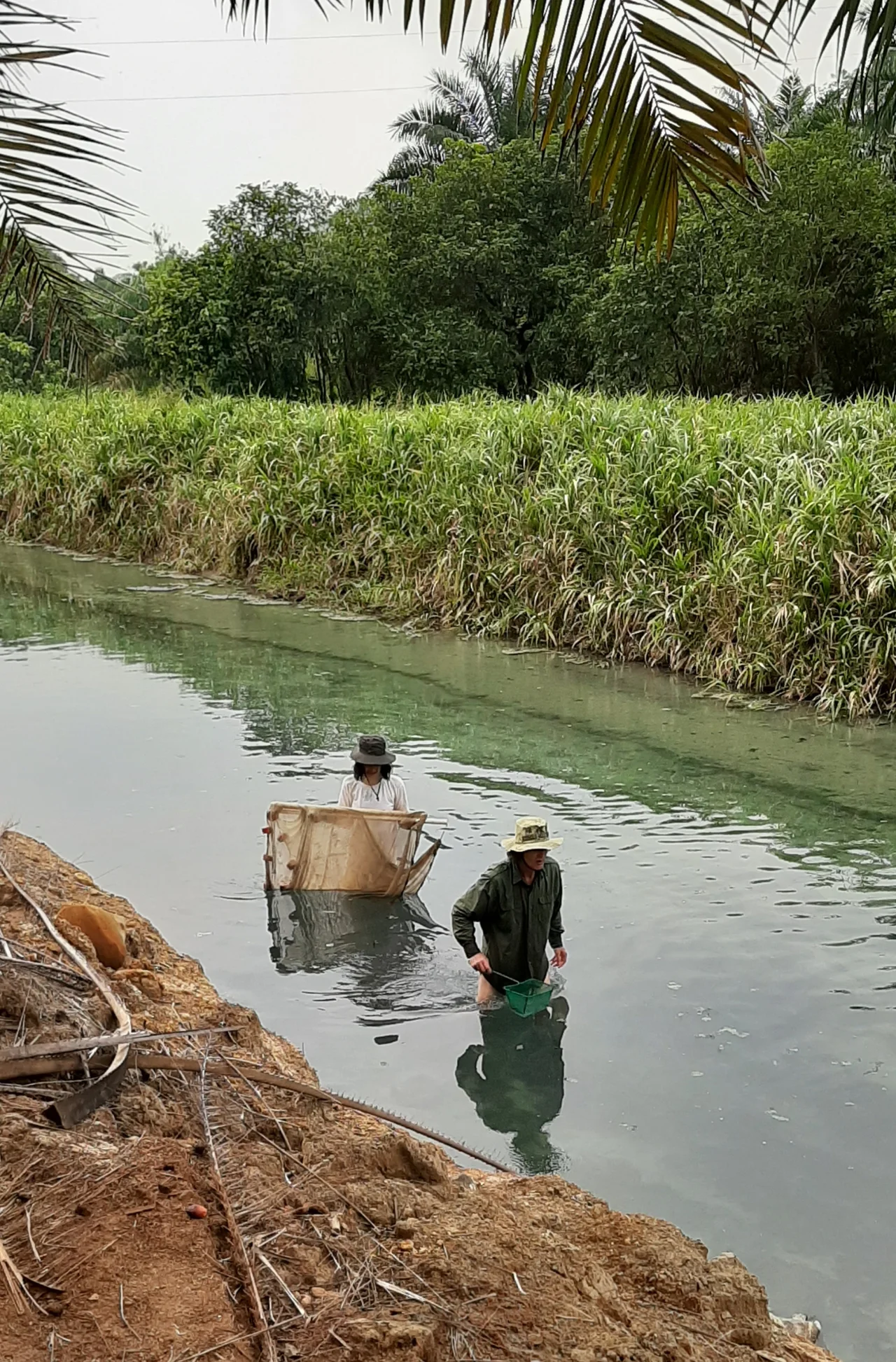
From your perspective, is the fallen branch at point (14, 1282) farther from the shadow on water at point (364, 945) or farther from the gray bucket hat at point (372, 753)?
the gray bucket hat at point (372, 753)

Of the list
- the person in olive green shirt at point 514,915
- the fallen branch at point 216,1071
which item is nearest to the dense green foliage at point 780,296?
the person in olive green shirt at point 514,915

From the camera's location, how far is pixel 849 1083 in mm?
5578

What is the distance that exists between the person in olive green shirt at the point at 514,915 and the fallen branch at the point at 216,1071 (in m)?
2.22

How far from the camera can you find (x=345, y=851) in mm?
7309

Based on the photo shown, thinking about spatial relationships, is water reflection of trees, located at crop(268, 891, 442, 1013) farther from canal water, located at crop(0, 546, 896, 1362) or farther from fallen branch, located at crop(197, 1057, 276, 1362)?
fallen branch, located at crop(197, 1057, 276, 1362)

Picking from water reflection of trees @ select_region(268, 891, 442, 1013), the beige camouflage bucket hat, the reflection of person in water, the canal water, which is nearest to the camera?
the canal water

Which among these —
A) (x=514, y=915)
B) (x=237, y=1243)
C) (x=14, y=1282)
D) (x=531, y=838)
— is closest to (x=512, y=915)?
(x=514, y=915)

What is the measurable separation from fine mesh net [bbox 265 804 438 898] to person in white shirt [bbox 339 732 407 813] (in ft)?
1.44

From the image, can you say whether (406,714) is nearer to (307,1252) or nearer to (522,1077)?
(522,1077)

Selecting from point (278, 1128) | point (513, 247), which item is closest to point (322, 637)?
point (278, 1128)

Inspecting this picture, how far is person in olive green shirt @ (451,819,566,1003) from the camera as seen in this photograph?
19.8 ft

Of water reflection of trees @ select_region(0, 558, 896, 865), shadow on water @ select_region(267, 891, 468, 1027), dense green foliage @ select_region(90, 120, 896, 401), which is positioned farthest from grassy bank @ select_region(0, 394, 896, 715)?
→ shadow on water @ select_region(267, 891, 468, 1027)

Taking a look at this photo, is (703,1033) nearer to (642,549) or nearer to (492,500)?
(642,549)

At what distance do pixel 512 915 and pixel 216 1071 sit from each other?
2.59 metres
